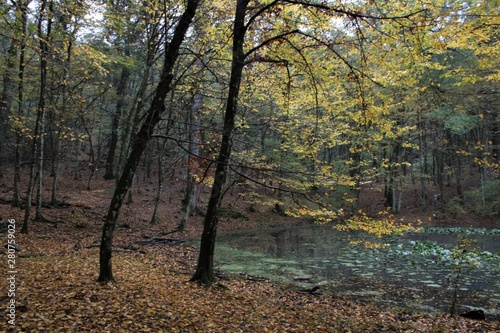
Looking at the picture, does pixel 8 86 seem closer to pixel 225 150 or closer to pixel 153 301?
pixel 225 150

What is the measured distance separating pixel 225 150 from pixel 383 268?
8.22m

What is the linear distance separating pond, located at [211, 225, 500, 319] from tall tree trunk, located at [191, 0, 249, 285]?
3032mm

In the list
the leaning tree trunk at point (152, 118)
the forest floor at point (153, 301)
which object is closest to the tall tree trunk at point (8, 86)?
the leaning tree trunk at point (152, 118)

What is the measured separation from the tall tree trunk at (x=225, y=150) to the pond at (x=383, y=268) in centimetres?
303

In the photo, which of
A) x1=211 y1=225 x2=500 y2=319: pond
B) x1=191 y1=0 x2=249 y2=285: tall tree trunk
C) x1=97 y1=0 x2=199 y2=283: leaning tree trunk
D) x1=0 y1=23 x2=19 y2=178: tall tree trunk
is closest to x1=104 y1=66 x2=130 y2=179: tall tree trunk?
x1=0 y1=23 x2=19 y2=178: tall tree trunk

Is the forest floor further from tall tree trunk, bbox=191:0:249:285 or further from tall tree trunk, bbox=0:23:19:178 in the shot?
tall tree trunk, bbox=0:23:19:178

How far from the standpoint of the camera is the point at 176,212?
22422mm

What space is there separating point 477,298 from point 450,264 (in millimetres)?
4051

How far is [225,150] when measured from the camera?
7543mm

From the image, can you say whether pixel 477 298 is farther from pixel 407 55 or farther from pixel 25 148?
pixel 25 148

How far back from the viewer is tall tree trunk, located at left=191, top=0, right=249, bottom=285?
7465 millimetres

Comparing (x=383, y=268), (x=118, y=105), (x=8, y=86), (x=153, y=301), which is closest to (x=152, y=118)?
(x=153, y=301)

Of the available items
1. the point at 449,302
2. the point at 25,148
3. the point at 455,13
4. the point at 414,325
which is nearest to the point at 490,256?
the point at 449,302

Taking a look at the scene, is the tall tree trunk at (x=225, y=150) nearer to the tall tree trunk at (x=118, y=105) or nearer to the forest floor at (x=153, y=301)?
the forest floor at (x=153, y=301)
